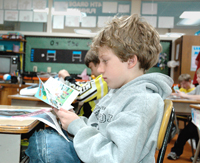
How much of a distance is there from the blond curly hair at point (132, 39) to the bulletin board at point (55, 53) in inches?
150

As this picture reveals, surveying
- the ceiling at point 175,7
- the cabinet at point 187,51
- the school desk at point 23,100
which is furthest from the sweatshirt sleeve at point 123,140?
the ceiling at point 175,7

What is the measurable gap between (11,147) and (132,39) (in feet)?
1.92

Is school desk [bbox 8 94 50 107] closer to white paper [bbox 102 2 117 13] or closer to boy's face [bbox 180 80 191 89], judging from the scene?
boy's face [bbox 180 80 191 89]

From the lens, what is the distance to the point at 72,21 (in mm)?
4754

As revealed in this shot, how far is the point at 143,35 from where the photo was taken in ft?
2.44

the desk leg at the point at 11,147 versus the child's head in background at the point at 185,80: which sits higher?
the child's head in background at the point at 185,80

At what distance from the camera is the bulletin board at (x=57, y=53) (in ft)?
14.9

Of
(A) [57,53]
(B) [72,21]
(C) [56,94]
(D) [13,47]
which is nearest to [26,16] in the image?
(D) [13,47]

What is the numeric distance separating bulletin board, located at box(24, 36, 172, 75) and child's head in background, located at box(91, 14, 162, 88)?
3777 mm

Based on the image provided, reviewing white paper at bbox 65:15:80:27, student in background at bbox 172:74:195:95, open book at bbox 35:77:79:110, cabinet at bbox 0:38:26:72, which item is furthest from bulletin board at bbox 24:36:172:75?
open book at bbox 35:77:79:110

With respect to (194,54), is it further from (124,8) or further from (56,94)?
(56,94)

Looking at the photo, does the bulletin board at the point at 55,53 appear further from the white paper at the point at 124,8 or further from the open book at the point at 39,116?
the open book at the point at 39,116

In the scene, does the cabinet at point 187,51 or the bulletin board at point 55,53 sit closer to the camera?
the cabinet at point 187,51

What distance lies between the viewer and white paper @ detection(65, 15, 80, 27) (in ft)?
15.5
